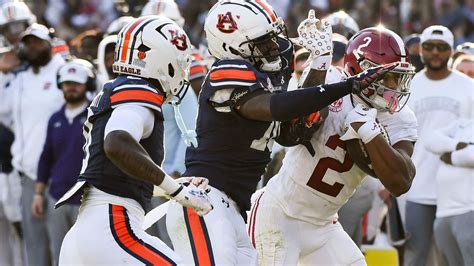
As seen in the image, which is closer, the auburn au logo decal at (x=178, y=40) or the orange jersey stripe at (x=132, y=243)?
the orange jersey stripe at (x=132, y=243)

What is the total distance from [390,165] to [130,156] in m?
1.37

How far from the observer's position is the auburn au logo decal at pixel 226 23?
5.50 m

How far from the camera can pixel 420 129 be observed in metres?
8.38

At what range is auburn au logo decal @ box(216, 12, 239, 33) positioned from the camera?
217 inches

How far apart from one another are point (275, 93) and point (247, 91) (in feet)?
0.44

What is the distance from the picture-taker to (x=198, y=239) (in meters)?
5.31

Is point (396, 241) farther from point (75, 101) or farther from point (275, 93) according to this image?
point (275, 93)

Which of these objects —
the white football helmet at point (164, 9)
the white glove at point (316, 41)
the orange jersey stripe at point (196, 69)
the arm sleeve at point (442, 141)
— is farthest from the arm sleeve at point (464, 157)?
the white football helmet at point (164, 9)

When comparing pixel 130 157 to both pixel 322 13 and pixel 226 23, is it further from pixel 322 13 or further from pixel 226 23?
pixel 322 13

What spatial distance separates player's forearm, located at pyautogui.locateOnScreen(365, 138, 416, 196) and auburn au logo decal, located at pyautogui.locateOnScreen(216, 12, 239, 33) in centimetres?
83

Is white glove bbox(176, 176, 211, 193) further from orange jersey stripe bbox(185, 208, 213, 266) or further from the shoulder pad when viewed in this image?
the shoulder pad

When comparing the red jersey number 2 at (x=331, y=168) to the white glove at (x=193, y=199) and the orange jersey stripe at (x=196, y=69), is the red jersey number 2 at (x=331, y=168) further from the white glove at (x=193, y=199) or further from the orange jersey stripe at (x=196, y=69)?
the orange jersey stripe at (x=196, y=69)

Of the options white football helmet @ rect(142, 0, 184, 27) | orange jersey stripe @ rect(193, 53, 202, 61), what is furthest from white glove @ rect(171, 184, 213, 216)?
white football helmet @ rect(142, 0, 184, 27)

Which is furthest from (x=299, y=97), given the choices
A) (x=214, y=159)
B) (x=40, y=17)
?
(x=40, y=17)
